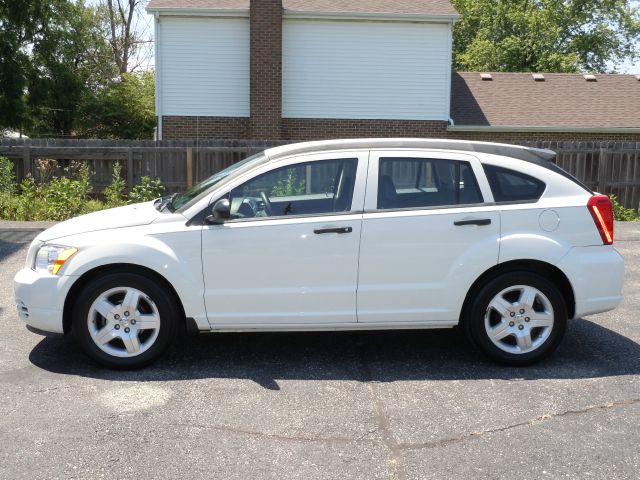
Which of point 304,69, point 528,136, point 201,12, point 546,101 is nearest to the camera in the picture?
point 201,12

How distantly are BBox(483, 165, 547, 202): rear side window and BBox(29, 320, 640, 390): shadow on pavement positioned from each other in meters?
1.30

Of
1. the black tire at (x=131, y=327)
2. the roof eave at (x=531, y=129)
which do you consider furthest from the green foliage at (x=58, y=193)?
the roof eave at (x=531, y=129)

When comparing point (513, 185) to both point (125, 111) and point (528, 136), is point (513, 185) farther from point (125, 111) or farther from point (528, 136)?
point (125, 111)

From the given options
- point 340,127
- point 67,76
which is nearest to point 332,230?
point 340,127

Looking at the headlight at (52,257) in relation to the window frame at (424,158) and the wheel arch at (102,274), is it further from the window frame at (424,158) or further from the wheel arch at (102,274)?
the window frame at (424,158)

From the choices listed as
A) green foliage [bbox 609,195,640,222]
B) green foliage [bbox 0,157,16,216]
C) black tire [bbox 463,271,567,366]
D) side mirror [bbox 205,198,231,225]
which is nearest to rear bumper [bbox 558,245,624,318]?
black tire [bbox 463,271,567,366]

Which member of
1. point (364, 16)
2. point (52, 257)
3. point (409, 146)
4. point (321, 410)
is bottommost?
point (321, 410)

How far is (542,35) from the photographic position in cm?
A: 3609

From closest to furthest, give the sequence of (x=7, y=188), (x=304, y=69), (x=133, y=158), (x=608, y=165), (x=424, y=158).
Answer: (x=424, y=158) < (x=7, y=188) < (x=133, y=158) < (x=608, y=165) < (x=304, y=69)

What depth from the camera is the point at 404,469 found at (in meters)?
3.75

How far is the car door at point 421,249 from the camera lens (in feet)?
17.1

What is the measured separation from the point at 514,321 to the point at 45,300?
11.5 feet

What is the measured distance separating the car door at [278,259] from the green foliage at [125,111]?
34017 mm

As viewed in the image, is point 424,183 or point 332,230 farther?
point 424,183
